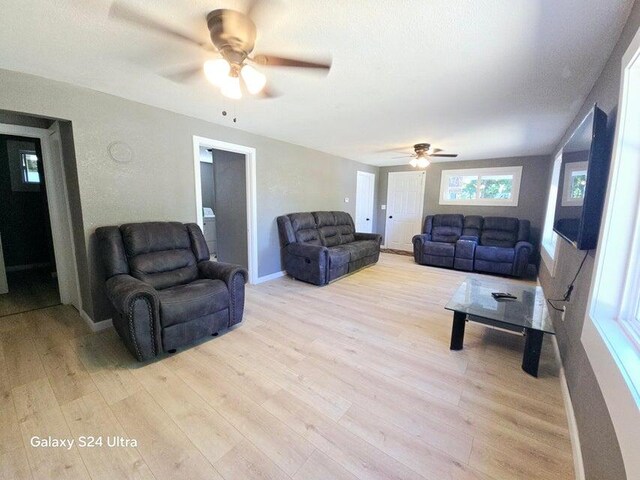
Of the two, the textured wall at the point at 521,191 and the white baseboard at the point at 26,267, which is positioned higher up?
the textured wall at the point at 521,191

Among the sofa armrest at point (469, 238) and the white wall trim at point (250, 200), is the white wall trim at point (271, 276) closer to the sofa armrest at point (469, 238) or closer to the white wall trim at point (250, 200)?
the white wall trim at point (250, 200)

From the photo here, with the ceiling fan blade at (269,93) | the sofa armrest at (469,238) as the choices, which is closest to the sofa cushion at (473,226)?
the sofa armrest at (469,238)

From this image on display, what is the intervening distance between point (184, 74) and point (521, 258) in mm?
5396

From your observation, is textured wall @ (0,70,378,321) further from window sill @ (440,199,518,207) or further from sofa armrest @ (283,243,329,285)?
window sill @ (440,199,518,207)

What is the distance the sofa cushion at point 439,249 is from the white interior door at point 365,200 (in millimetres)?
1872

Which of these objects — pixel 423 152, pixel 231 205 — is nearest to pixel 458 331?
pixel 423 152

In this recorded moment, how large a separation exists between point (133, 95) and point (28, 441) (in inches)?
106

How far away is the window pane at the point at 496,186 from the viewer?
5398 mm

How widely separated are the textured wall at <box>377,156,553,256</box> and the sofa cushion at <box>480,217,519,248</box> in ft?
1.26

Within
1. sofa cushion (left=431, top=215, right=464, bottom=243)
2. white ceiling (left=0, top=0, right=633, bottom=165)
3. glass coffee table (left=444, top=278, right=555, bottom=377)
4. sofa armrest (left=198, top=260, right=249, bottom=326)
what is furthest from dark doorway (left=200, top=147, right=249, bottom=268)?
sofa cushion (left=431, top=215, right=464, bottom=243)

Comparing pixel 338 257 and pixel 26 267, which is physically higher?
pixel 338 257

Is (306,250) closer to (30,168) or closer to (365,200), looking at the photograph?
(365,200)

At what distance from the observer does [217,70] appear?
1.45 metres

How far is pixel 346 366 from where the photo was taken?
207cm
